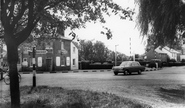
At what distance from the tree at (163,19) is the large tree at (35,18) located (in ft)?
6.64

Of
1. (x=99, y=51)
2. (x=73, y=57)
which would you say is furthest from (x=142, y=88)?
(x=99, y=51)

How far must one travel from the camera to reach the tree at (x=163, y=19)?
360 inches

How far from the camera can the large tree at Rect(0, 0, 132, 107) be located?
21.2 ft

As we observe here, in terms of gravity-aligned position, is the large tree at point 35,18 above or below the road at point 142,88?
above

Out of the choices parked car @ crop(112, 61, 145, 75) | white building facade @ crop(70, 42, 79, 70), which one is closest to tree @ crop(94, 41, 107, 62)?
white building facade @ crop(70, 42, 79, 70)

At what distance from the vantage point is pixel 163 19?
9.54 m

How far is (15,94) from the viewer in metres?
6.39

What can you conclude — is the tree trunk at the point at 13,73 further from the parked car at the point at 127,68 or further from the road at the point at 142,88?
the parked car at the point at 127,68

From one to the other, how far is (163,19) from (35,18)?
546cm

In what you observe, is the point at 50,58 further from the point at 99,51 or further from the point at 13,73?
the point at 13,73

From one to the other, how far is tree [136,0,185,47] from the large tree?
2.02 m

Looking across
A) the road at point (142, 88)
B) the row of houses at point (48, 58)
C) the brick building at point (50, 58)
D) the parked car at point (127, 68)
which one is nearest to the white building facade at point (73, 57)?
the brick building at point (50, 58)

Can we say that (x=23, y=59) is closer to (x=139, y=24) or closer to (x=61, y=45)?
(x=61, y=45)

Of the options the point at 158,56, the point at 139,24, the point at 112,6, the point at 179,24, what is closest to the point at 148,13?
the point at 139,24
